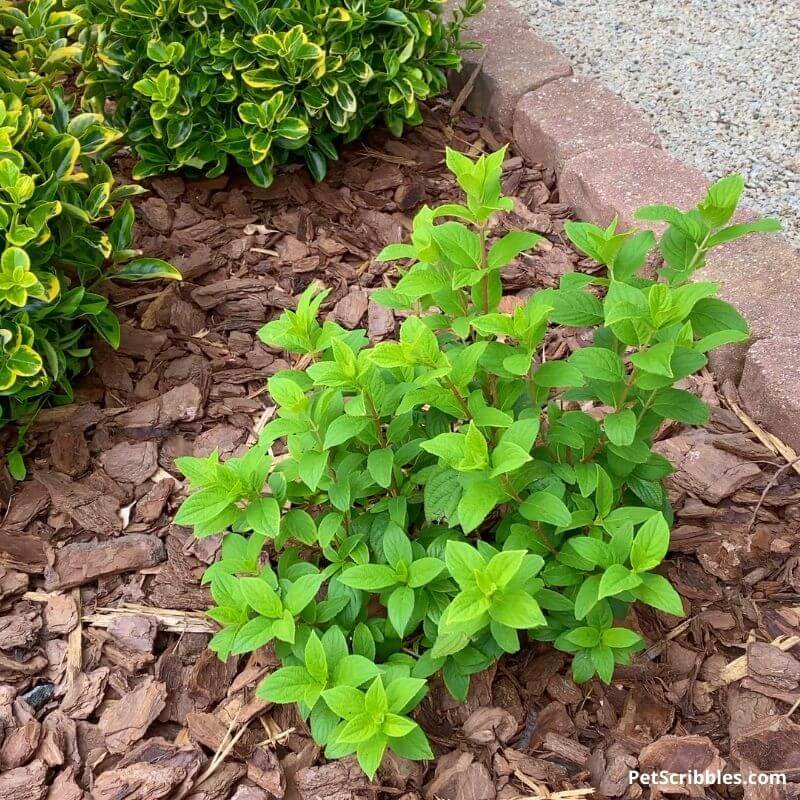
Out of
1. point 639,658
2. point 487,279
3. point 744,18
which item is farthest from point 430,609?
point 744,18

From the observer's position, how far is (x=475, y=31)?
13.6 ft

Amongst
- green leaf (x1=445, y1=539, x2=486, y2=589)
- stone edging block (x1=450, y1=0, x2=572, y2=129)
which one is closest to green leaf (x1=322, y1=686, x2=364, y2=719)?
green leaf (x1=445, y1=539, x2=486, y2=589)

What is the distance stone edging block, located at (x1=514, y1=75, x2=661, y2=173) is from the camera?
3.51m

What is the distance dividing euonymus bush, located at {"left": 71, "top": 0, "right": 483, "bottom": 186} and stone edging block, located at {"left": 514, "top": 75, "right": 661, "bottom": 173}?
529 mm

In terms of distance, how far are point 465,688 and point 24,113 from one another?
2.11 m

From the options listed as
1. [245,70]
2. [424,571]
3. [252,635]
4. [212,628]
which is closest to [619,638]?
[424,571]

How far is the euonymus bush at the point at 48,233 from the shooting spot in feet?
7.64

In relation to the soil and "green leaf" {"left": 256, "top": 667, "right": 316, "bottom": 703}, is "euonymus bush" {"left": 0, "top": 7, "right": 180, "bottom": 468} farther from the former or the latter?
"green leaf" {"left": 256, "top": 667, "right": 316, "bottom": 703}

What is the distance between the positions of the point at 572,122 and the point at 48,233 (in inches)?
88.3

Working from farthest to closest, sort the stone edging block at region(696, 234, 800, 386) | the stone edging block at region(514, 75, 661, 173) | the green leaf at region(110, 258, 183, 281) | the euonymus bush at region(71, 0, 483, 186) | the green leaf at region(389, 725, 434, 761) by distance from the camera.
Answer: the stone edging block at region(514, 75, 661, 173) < the euonymus bush at region(71, 0, 483, 186) < the green leaf at region(110, 258, 183, 281) < the stone edging block at region(696, 234, 800, 386) < the green leaf at region(389, 725, 434, 761)

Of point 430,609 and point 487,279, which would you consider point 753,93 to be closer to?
point 487,279

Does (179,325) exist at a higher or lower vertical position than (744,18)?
lower

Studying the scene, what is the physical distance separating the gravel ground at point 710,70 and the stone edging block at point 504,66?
0.33 meters

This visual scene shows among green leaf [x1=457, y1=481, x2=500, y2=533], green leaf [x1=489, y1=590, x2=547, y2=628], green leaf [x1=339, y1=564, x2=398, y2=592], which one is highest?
green leaf [x1=457, y1=481, x2=500, y2=533]
